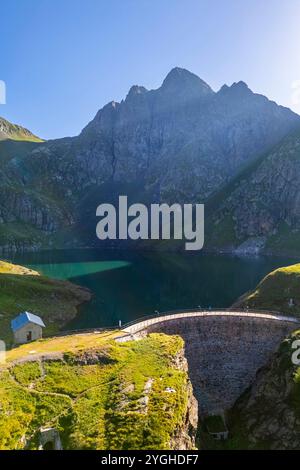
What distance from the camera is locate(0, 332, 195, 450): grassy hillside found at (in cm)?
3191

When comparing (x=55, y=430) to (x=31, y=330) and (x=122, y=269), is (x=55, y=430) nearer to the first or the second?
(x=31, y=330)

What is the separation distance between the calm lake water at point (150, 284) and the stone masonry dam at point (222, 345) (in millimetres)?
31975

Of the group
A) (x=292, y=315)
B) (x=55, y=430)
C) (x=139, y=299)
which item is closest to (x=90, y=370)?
(x=55, y=430)

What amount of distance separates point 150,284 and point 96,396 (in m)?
103

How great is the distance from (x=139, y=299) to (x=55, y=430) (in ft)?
269

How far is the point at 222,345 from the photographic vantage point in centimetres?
6366

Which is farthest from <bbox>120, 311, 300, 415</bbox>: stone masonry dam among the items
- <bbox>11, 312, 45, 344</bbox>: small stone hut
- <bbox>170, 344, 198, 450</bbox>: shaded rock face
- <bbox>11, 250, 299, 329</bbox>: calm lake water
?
<bbox>11, 250, 299, 329</bbox>: calm lake water

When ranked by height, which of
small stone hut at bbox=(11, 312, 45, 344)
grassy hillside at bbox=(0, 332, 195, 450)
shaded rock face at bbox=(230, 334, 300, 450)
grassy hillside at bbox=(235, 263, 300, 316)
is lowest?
shaded rock face at bbox=(230, 334, 300, 450)

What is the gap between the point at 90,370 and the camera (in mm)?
42562

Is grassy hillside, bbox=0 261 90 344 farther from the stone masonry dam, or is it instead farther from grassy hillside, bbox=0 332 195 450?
grassy hillside, bbox=0 332 195 450

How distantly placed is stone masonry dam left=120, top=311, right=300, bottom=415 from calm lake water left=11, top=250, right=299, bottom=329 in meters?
32.0

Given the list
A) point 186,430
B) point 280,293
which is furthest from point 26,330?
point 280,293

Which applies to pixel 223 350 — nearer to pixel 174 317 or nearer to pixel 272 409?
pixel 174 317

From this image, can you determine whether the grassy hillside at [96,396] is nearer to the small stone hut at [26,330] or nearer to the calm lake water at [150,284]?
the small stone hut at [26,330]
